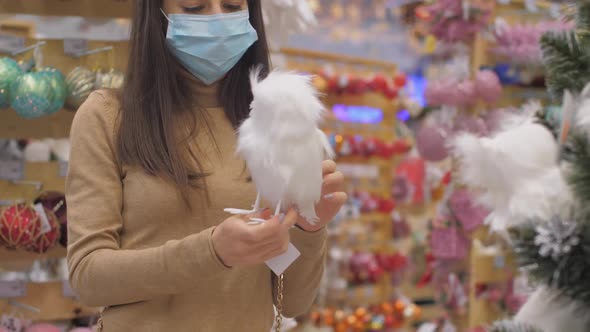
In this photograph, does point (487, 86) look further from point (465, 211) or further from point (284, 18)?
point (284, 18)

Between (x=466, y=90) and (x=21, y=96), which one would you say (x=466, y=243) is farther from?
(x=21, y=96)

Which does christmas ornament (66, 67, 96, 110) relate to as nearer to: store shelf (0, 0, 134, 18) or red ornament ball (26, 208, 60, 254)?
store shelf (0, 0, 134, 18)

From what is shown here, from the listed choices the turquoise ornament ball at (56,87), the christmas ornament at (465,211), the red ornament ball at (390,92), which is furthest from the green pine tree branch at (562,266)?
the red ornament ball at (390,92)

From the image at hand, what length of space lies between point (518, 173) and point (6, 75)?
1847 mm

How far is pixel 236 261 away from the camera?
1.11m

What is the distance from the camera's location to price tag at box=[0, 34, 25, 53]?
249cm

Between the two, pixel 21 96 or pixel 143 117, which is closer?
pixel 143 117

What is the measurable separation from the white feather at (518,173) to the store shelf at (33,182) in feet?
5.74

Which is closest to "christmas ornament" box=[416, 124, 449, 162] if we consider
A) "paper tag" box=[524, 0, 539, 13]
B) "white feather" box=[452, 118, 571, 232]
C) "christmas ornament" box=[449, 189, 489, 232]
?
"christmas ornament" box=[449, 189, 489, 232]

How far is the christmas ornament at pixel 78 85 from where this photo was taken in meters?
2.43

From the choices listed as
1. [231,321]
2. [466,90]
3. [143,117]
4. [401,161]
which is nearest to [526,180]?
[231,321]

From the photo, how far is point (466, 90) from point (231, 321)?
2.67m

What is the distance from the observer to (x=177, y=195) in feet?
4.16

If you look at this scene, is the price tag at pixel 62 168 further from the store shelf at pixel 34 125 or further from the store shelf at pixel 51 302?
the store shelf at pixel 51 302
